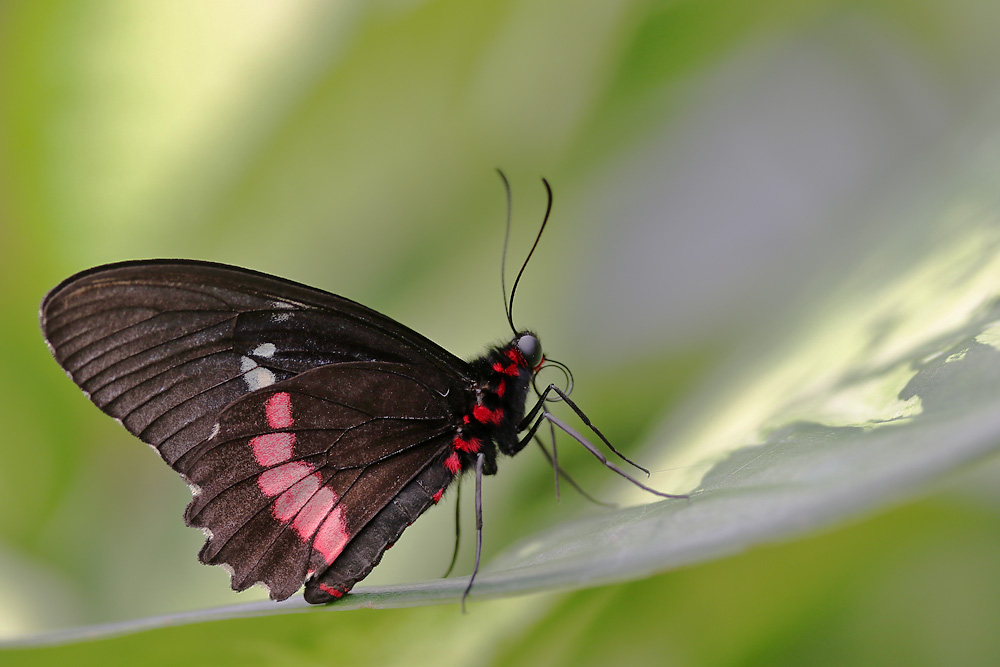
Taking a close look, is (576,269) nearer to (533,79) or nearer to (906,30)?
(533,79)

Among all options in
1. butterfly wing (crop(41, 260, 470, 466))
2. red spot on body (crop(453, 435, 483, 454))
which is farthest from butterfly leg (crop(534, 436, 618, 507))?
butterfly wing (crop(41, 260, 470, 466))

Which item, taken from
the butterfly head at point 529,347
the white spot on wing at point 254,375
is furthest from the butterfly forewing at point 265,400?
the butterfly head at point 529,347

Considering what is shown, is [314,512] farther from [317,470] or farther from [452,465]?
[452,465]

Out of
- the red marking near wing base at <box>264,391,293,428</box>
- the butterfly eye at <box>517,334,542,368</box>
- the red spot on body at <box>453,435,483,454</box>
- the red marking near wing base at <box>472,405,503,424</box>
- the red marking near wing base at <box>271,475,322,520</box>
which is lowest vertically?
the red spot on body at <box>453,435,483,454</box>

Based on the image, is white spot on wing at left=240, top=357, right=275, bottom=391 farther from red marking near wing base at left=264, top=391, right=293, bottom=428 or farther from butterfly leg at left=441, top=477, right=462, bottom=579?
butterfly leg at left=441, top=477, right=462, bottom=579

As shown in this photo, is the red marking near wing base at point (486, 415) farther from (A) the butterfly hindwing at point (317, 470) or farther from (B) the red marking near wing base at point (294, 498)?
(B) the red marking near wing base at point (294, 498)
